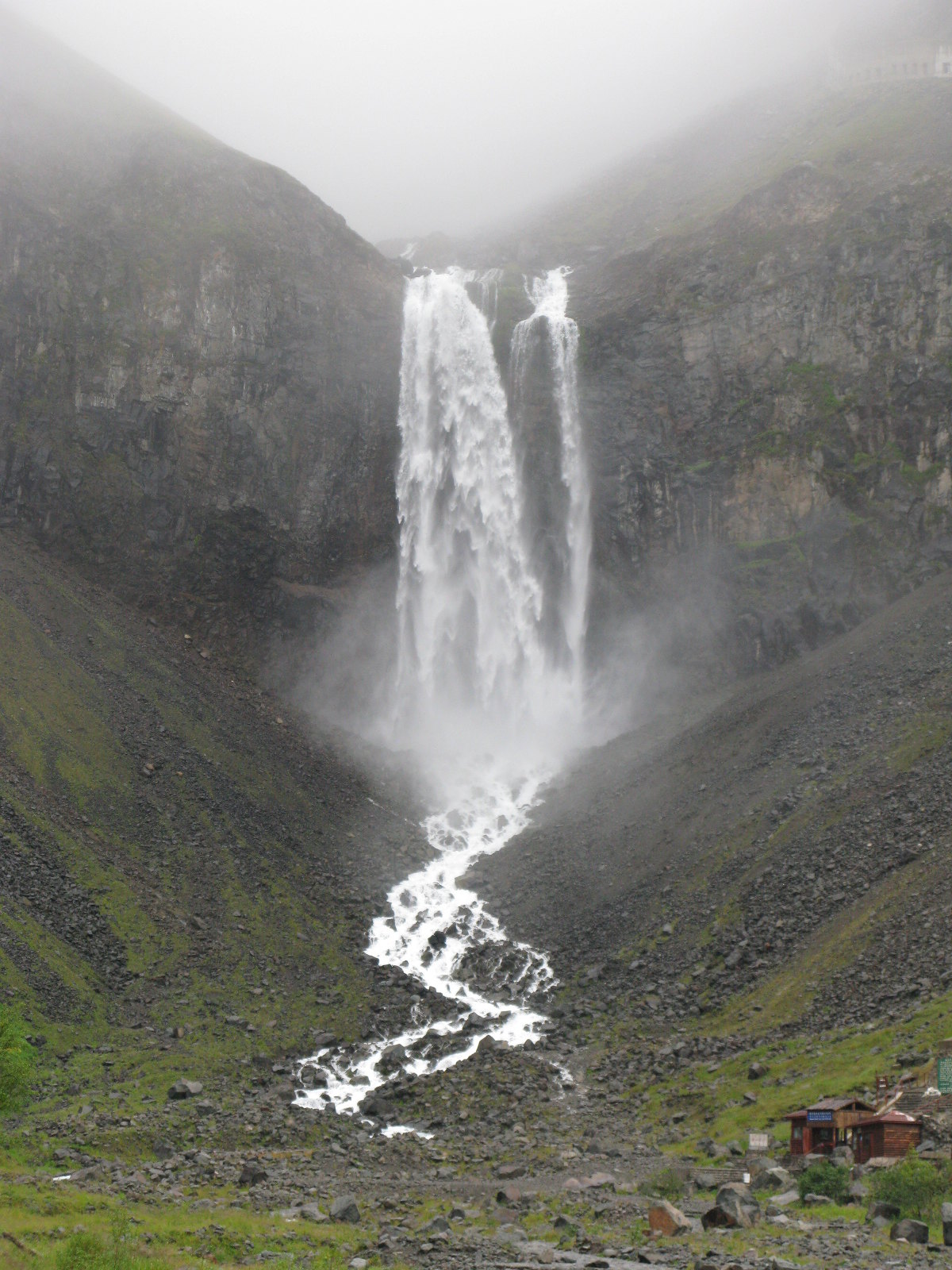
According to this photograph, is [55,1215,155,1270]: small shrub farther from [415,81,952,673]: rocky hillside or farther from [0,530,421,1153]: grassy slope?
[415,81,952,673]: rocky hillside

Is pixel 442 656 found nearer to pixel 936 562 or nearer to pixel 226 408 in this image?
pixel 226 408

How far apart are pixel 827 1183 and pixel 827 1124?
3.53 m

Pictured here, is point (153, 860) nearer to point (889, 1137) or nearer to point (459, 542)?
point (459, 542)

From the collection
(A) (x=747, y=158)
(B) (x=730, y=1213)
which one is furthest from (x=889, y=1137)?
(A) (x=747, y=158)

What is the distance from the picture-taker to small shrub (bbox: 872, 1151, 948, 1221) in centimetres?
2253

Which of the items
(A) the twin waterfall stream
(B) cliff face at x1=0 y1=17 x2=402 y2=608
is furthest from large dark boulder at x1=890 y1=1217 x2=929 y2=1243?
(B) cliff face at x1=0 y1=17 x2=402 y2=608

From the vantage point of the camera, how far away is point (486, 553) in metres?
79.2

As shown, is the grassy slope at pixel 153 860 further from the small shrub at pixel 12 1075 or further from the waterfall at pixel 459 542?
the waterfall at pixel 459 542

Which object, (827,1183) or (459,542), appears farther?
(459,542)

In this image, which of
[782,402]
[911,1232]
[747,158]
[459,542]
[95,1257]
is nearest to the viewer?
[95,1257]

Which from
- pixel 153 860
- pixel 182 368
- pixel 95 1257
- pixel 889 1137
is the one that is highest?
pixel 182 368

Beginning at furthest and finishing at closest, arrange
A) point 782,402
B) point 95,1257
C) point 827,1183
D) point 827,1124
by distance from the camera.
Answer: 1. point 782,402
2. point 827,1124
3. point 827,1183
4. point 95,1257

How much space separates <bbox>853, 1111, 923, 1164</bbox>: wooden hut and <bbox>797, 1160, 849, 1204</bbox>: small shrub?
5.69ft

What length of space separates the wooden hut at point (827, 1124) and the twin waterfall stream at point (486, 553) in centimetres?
3781
